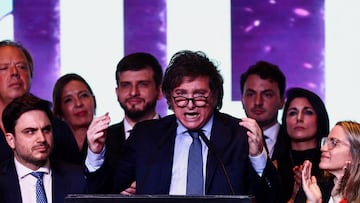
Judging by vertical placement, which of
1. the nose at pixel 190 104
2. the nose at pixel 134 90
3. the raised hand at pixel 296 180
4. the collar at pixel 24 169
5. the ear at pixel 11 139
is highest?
the nose at pixel 134 90

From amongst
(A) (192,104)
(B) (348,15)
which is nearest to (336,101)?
(B) (348,15)

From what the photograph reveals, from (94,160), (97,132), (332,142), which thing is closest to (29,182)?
(94,160)

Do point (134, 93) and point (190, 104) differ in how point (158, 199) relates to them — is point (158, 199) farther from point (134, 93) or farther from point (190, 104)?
point (134, 93)

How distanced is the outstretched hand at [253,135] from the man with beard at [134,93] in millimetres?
1244

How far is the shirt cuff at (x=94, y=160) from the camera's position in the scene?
12.5 ft

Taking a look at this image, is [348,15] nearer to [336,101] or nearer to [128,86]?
[336,101]

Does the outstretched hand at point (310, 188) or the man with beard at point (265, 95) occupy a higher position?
the man with beard at point (265, 95)

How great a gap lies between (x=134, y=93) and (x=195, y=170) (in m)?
1.15

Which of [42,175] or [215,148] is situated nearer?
[215,148]

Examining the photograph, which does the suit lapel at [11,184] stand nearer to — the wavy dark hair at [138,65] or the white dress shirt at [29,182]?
the white dress shirt at [29,182]

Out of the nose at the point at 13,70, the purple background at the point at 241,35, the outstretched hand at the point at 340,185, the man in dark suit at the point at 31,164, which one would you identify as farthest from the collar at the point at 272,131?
the nose at the point at 13,70

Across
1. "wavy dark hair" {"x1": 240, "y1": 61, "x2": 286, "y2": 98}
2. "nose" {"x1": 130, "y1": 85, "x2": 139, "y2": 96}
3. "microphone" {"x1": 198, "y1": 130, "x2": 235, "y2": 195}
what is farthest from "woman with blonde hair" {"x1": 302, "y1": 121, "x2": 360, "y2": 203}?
"nose" {"x1": 130, "y1": 85, "x2": 139, "y2": 96}

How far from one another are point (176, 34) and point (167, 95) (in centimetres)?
160

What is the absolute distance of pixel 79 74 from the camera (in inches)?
223
